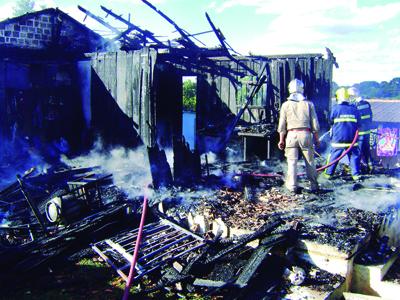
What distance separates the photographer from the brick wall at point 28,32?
482 inches

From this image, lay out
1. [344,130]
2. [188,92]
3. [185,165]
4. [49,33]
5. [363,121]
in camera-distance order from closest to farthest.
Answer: [185,165]
[344,130]
[363,121]
[49,33]
[188,92]

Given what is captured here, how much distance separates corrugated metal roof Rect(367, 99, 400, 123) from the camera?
23.7m

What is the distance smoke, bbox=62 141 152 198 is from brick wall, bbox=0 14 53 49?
4244 millimetres

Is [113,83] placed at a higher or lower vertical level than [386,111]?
higher

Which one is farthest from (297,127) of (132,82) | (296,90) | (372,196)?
(132,82)

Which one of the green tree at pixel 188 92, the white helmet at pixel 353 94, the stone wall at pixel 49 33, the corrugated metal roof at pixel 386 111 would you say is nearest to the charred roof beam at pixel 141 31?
the stone wall at pixel 49 33

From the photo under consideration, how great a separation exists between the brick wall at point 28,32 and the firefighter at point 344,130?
9.92 meters

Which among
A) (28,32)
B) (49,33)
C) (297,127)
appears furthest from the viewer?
(49,33)

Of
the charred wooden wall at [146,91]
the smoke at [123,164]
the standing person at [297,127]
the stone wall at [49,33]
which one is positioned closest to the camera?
the standing person at [297,127]

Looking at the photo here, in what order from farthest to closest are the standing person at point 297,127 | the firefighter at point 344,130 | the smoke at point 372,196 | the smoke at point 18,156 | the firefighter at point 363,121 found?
the smoke at point 18,156 → the firefighter at point 363,121 → the firefighter at point 344,130 → the standing person at point 297,127 → the smoke at point 372,196

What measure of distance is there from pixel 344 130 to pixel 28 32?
1051cm

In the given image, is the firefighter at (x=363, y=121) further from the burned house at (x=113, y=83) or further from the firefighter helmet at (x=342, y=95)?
the burned house at (x=113, y=83)

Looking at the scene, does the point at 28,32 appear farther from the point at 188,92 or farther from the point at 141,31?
the point at 188,92

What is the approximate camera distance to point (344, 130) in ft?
29.6
